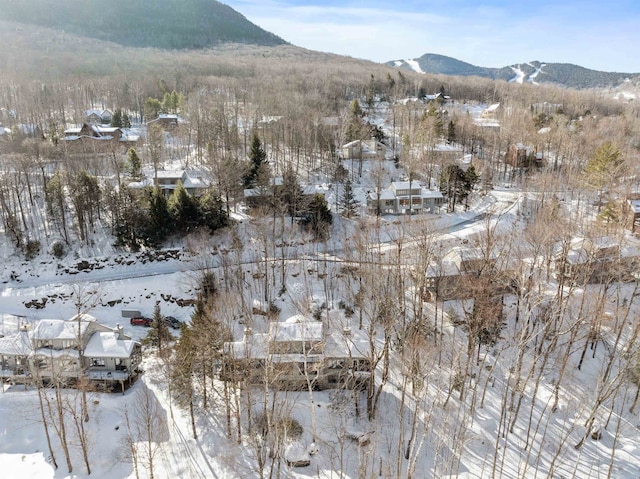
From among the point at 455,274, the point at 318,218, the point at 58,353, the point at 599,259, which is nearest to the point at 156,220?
the point at 318,218

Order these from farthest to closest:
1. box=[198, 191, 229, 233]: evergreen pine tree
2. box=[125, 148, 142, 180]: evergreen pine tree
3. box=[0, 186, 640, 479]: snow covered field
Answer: box=[125, 148, 142, 180]: evergreen pine tree, box=[198, 191, 229, 233]: evergreen pine tree, box=[0, 186, 640, 479]: snow covered field

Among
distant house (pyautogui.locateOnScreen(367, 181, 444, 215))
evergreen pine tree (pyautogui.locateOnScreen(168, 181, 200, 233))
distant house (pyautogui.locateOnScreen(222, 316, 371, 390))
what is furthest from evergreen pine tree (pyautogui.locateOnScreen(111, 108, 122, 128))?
distant house (pyautogui.locateOnScreen(222, 316, 371, 390))

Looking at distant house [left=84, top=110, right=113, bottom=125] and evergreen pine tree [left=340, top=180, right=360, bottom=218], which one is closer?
evergreen pine tree [left=340, top=180, right=360, bottom=218]

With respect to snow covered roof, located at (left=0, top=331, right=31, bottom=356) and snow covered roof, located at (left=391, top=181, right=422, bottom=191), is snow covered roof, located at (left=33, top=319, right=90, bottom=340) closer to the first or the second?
snow covered roof, located at (left=0, top=331, right=31, bottom=356)

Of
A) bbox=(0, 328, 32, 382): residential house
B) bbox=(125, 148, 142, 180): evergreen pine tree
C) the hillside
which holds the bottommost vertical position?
bbox=(0, 328, 32, 382): residential house

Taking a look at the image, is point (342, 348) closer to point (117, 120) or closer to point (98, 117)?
point (117, 120)
